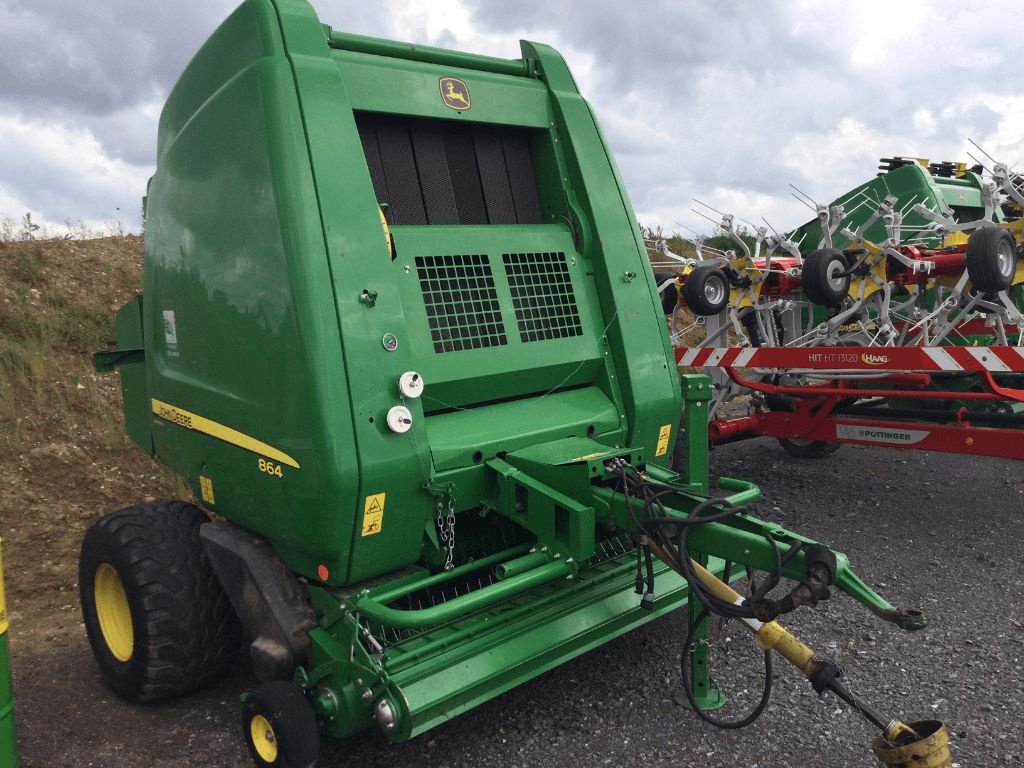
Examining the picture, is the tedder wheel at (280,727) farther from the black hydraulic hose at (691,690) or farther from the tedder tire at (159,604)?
the black hydraulic hose at (691,690)

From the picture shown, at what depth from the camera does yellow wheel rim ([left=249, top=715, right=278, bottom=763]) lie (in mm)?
2590

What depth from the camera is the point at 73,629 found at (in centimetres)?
423

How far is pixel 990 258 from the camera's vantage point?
464 cm

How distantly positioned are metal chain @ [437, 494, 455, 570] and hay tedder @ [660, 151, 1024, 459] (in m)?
3.10

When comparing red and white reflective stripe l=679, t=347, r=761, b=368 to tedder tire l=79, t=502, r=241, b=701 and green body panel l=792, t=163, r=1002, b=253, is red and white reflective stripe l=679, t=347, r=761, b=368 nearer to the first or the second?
green body panel l=792, t=163, r=1002, b=253

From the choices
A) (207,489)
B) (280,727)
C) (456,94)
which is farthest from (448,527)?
(456,94)

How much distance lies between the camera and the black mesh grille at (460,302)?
3.14 metres

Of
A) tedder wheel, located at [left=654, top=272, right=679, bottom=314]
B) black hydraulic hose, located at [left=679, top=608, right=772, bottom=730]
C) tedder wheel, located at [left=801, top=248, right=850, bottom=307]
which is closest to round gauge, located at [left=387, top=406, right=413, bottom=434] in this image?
black hydraulic hose, located at [left=679, top=608, right=772, bottom=730]

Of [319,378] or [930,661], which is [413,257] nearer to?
[319,378]

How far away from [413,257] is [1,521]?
3948mm

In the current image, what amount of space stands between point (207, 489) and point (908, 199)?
5991mm

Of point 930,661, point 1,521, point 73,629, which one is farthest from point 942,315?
point 1,521

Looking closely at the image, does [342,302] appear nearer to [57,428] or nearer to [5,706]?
[5,706]

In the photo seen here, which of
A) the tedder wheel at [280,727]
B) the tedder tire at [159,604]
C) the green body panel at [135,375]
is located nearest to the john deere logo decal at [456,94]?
the green body panel at [135,375]
